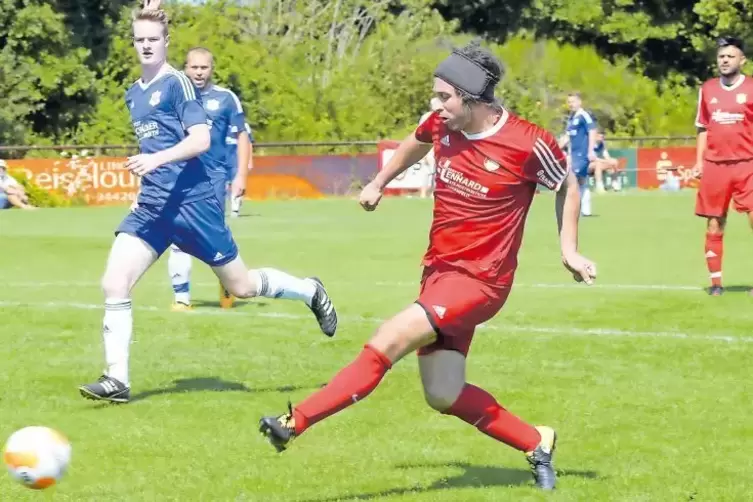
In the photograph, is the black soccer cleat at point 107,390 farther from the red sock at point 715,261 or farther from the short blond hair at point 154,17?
the red sock at point 715,261

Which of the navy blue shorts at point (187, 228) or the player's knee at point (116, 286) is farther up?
the navy blue shorts at point (187, 228)

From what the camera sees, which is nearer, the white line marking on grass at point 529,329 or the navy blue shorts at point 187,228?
the navy blue shorts at point 187,228

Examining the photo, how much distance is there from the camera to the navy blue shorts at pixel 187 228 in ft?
28.1

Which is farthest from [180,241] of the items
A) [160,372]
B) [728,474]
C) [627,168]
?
[627,168]

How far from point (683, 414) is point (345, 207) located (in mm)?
24924

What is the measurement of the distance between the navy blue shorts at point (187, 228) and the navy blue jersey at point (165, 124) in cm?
6

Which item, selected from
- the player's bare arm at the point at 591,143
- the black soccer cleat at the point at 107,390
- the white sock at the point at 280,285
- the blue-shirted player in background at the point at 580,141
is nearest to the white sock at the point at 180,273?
the white sock at the point at 280,285

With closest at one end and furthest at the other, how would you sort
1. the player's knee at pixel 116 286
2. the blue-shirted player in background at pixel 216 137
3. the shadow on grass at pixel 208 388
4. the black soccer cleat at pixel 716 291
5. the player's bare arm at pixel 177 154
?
the player's bare arm at pixel 177 154 < the player's knee at pixel 116 286 < the shadow on grass at pixel 208 388 < the blue-shirted player in background at pixel 216 137 < the black soccer cleat at pixel 716 291

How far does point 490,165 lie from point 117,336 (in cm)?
305

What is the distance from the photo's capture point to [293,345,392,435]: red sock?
232 inches

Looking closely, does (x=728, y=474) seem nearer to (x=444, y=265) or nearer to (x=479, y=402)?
(x=479, y=402)

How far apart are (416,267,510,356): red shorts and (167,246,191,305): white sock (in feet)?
21.7

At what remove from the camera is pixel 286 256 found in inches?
749

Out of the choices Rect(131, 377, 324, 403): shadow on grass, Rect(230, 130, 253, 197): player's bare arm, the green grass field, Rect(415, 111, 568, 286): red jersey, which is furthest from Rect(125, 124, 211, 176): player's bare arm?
Rect(230, 130, 253, 197): player's bare arm
